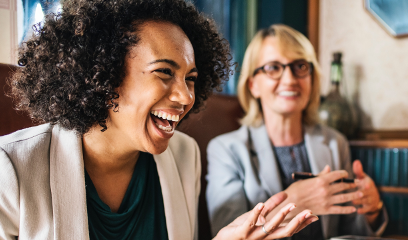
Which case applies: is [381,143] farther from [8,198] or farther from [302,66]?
[8,198]

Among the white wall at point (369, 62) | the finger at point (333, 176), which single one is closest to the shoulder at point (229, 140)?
the finger at point (333, 176)

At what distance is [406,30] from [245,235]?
1.76m

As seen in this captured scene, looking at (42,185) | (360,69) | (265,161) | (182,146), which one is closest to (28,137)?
(42,185)

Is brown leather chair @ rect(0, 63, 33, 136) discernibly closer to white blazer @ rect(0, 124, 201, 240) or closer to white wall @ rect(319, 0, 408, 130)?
white blazer @ rect(0, 124, 201, 240)

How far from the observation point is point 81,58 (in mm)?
778

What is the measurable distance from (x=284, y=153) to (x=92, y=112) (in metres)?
0.91

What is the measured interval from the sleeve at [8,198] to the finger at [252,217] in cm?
52

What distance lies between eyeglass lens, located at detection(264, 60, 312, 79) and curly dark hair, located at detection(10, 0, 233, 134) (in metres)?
0.71

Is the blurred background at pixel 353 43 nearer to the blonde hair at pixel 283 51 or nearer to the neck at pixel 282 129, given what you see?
the blonde hair at pixel 283 51

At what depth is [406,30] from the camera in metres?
1.96

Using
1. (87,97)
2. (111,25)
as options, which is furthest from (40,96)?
(111,25)

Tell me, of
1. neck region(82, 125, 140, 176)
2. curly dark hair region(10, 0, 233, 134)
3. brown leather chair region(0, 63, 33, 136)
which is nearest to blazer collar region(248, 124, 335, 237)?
neck region(82, 125, 140, 176)

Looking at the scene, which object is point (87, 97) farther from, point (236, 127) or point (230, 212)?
point (236, 127)

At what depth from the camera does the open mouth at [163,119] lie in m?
0.80
